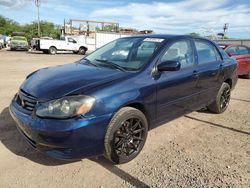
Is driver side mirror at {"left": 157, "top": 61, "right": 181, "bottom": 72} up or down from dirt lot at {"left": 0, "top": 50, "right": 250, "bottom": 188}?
up

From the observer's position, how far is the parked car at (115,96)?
285 centimetres

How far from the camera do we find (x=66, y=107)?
112 inches

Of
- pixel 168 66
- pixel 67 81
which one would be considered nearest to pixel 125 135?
pixel 67 81

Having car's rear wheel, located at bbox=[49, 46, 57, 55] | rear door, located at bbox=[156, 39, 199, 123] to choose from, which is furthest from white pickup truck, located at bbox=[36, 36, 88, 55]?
rear door, located at bbox=[156, 39, 199, 123]

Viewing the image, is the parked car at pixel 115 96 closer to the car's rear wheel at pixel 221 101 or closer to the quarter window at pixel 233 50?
the car's rear wheel at pixel 221 101

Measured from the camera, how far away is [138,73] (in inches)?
136

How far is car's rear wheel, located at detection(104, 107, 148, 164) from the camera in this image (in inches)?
123

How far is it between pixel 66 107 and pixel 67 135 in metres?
0.31

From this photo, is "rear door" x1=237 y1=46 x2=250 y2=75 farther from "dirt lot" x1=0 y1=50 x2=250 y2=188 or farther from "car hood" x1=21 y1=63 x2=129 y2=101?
"car hood" x1=21 y1=63 x2=129 y2=101

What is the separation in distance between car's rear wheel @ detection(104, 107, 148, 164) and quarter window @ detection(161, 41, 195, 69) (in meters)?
1.01

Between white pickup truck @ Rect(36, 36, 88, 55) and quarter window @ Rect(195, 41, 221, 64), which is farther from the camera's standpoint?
white pickup truck @ Rect(36, 36, 88, 55)

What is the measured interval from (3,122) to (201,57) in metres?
3.75

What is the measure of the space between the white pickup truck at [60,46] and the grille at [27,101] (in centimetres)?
2249

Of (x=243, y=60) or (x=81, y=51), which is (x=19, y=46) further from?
(x=243, y=60)
